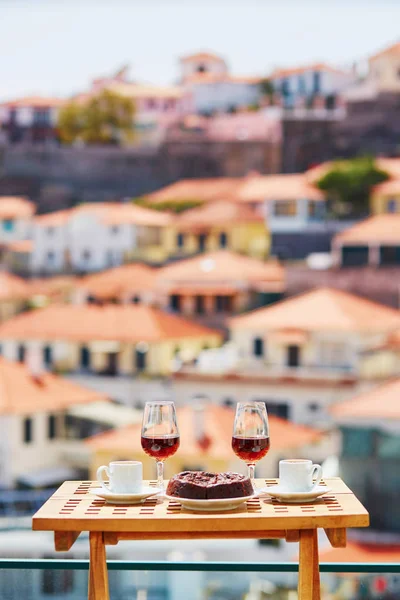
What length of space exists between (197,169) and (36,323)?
913 cm

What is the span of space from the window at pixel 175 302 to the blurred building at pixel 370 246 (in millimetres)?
2953

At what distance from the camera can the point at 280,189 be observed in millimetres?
24562

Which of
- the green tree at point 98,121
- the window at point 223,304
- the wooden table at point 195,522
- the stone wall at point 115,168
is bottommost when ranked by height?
the window at point 223,304

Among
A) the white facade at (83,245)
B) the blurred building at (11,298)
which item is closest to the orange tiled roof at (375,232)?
the white facade at (83,245)

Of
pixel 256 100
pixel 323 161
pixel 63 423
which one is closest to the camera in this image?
pixel 63 423

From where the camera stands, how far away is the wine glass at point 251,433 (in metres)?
1.51

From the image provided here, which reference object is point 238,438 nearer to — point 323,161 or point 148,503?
point 148,503

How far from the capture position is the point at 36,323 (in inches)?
809

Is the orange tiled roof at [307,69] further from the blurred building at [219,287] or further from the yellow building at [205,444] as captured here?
the yellow building at [205,444]

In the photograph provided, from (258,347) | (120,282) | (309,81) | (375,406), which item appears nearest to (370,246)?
(258,347)

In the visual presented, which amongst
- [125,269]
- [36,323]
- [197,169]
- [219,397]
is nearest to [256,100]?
[197,169]

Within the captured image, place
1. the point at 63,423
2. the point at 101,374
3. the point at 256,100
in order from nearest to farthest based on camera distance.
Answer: the point at 63,423
the point at 101,374
the point at 256,100

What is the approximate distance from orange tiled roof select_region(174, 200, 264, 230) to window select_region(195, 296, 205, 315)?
3.39 metres

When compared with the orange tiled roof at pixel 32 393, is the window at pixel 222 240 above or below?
above
